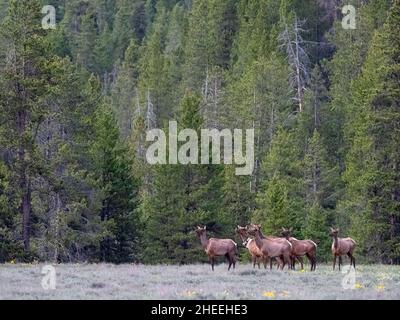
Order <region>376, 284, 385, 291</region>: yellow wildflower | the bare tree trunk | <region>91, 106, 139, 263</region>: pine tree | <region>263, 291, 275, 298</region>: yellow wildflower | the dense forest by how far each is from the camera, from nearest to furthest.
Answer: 1. <region>263, 291, 275, 298</region>: yellow wildflower
2. <region>376, 284, 385, 291</region>: yellow wildflower
3. the bare tree trunk
4. the dense forest
5. <region>91, 106, 139, 263</region>: pine tree

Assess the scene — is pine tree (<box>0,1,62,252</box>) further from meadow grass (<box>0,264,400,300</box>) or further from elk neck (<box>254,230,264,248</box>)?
elk neck (<box>254,230,264,248</box>)

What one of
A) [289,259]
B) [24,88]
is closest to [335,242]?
[289,259]

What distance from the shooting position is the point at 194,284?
18906 mm

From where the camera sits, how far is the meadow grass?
16.5m

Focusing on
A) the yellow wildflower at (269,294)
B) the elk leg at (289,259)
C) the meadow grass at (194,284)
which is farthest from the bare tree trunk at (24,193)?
the yellow wildflower at (269,294)

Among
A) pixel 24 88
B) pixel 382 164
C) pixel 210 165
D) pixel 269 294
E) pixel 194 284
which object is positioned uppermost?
pixel 24 88

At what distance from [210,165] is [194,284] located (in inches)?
1022

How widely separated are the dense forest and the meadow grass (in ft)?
41.9

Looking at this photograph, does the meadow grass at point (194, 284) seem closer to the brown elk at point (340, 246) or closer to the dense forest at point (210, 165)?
the brown elk at point (340, 246)

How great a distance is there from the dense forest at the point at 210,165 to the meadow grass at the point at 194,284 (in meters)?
12.8

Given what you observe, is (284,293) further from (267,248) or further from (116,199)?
(116,199)

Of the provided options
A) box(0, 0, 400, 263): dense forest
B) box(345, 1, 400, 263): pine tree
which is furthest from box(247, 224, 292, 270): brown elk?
box(345, 1, 400, 263): pine tree
